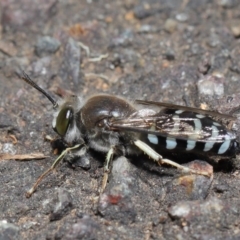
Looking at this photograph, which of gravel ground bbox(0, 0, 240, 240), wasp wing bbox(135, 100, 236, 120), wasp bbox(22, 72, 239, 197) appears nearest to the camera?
gravel ground bbox(0, 0, 240, 240)

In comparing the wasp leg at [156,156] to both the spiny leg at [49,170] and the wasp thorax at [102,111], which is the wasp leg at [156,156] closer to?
the wasp thorax at [102,111]

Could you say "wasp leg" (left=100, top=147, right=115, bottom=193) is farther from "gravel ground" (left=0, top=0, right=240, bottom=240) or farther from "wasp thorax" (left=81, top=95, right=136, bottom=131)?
"wasp thorax" (left=81, top=95, right=136, bottom=131)

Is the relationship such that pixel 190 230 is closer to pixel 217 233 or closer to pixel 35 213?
pixel 217 233

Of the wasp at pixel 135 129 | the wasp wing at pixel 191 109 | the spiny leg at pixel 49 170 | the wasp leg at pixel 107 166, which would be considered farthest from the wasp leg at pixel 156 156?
the spiny leg at pixel 49 170

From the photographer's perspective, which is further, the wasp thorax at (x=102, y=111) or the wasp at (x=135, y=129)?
the wasp thorax at (x=102, y=111)

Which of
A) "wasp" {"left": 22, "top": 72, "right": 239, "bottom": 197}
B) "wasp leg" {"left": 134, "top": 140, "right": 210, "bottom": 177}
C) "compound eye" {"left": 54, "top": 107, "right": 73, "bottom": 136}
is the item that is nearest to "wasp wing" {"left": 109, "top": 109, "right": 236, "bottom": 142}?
"wasp" {"left": 22, "top": 72, "right": 239, "bottom": 197}

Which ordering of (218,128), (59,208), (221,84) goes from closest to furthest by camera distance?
(59,208) < (218,128) < (221,84)

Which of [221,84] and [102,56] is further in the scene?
[102,56]

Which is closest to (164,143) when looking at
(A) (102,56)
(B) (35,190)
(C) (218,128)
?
(C) (218,128)
